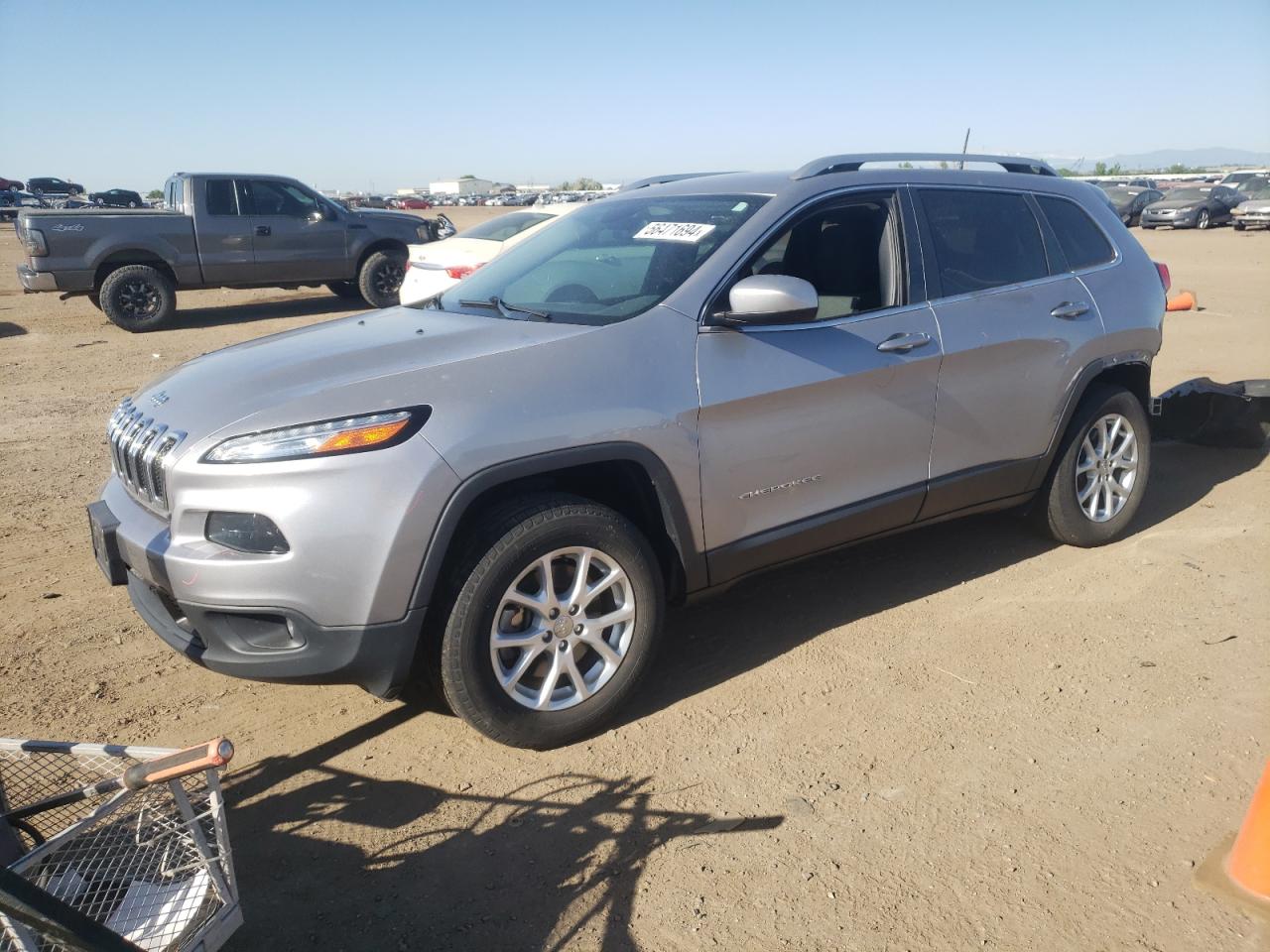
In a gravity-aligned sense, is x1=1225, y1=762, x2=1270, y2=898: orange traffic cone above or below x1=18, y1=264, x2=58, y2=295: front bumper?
below

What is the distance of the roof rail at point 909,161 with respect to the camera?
4.15 m

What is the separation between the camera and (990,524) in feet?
18.1

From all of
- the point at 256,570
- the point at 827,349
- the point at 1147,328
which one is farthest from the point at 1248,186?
the point at 256,570

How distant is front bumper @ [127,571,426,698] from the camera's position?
2.95 m

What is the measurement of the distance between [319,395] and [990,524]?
12.6ft

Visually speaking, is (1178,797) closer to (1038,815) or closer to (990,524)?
(1038,815)

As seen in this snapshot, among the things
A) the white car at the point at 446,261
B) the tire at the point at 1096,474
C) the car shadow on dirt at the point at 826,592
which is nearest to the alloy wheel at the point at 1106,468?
the tire at the point at 1096,474

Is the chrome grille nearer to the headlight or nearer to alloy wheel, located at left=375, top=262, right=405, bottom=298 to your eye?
the headlight

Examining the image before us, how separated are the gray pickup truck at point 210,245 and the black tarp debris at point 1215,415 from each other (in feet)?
35.6

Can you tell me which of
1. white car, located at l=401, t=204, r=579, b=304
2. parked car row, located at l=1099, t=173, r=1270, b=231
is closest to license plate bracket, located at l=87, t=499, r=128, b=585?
white car, located at l=401, t=204, r=579, b=304

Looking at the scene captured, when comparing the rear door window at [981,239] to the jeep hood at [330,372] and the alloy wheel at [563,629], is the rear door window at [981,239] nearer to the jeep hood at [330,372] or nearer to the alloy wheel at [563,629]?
the jeep hood at [330,372]

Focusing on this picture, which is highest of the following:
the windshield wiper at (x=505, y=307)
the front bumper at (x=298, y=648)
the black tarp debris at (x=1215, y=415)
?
the windshield wiper at (x=505, y=307)

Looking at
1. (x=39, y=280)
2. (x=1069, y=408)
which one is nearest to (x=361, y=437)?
(x=1069, y=408)

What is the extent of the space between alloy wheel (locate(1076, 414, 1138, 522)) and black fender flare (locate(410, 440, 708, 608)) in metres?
2.38
